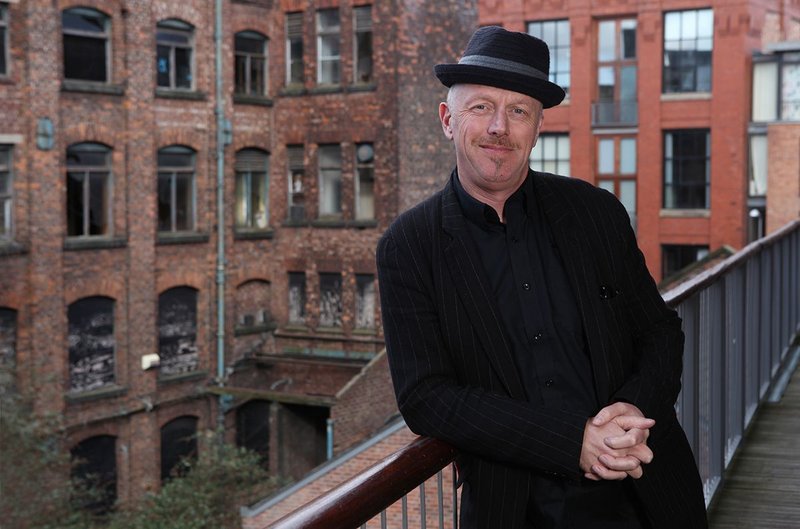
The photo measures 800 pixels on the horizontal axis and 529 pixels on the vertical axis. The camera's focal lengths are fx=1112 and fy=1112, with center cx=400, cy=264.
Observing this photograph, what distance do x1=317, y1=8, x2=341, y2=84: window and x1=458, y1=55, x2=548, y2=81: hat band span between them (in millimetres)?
24652

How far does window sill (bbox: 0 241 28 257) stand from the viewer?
22.1m

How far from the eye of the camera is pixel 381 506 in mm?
2305

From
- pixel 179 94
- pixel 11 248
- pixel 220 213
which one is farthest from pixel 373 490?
pixel 220 213

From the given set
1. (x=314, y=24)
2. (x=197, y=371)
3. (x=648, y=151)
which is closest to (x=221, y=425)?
(x=197, y=371)

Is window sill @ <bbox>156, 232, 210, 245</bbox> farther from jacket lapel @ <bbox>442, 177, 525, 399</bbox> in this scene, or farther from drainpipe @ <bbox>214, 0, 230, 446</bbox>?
jacket lapel @ <bbox>442, 177, 525, 399</bbox>

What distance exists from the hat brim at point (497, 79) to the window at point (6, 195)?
21.2 metres

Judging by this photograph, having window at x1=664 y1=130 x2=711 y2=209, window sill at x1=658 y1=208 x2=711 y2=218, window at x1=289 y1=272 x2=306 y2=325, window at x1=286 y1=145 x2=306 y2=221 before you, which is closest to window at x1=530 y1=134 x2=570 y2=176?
window at x1=664 y1=130 x2=711 y2=209

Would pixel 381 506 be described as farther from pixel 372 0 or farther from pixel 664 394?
pixel 372 0

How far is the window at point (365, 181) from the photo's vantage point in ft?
88.3

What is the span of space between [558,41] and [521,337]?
113ft

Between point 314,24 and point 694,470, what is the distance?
25.0 m

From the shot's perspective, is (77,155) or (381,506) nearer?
(381,506)

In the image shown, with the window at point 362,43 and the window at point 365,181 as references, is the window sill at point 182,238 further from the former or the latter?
the window at point 362,43

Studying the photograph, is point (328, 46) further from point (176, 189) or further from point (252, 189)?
point (176, 189)
